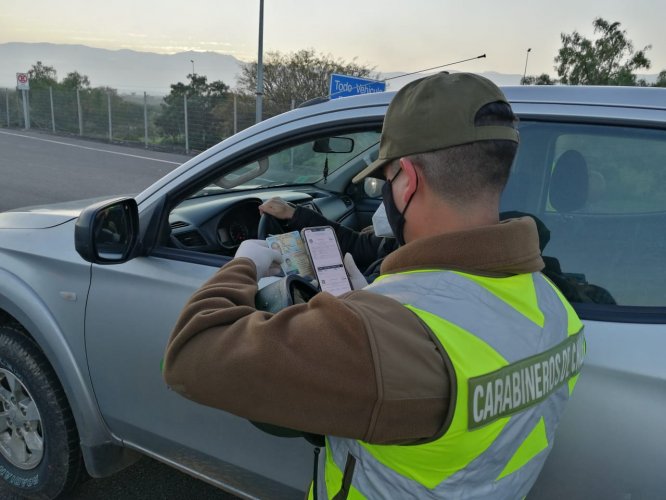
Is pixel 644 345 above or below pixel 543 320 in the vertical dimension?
below

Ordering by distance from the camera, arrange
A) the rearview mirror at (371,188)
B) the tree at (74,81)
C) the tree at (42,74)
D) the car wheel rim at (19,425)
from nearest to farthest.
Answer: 1. the car wheel rim at (19,425)
2. the rearview mirror at (371,188)
3. the tree at (74,81)
4. the tree at (42,74)

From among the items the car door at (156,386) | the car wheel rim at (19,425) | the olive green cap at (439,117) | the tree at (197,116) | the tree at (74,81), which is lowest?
the car wheel rim at (19,425)

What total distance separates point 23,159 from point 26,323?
14.5m

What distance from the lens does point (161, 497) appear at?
252 centimetres

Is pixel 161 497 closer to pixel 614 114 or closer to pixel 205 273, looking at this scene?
pixel 205 273

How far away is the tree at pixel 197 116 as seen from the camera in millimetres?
19062

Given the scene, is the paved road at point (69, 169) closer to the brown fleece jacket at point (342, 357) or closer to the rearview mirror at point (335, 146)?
the rearview mirror at point (335, 146)

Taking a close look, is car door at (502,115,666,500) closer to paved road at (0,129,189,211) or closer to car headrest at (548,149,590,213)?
car headrest at (548,149,590,213)

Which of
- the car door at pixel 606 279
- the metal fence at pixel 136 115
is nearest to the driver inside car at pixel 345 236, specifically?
the car door at pixel 606 279

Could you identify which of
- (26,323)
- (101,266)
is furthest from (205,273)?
(26,323)

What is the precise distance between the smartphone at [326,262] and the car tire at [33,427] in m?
1.21

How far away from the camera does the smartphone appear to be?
1.72 metres

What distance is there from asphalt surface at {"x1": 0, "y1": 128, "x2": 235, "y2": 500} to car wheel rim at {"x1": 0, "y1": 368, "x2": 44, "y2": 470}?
0.25 metres

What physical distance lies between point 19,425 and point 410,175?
2.10m
